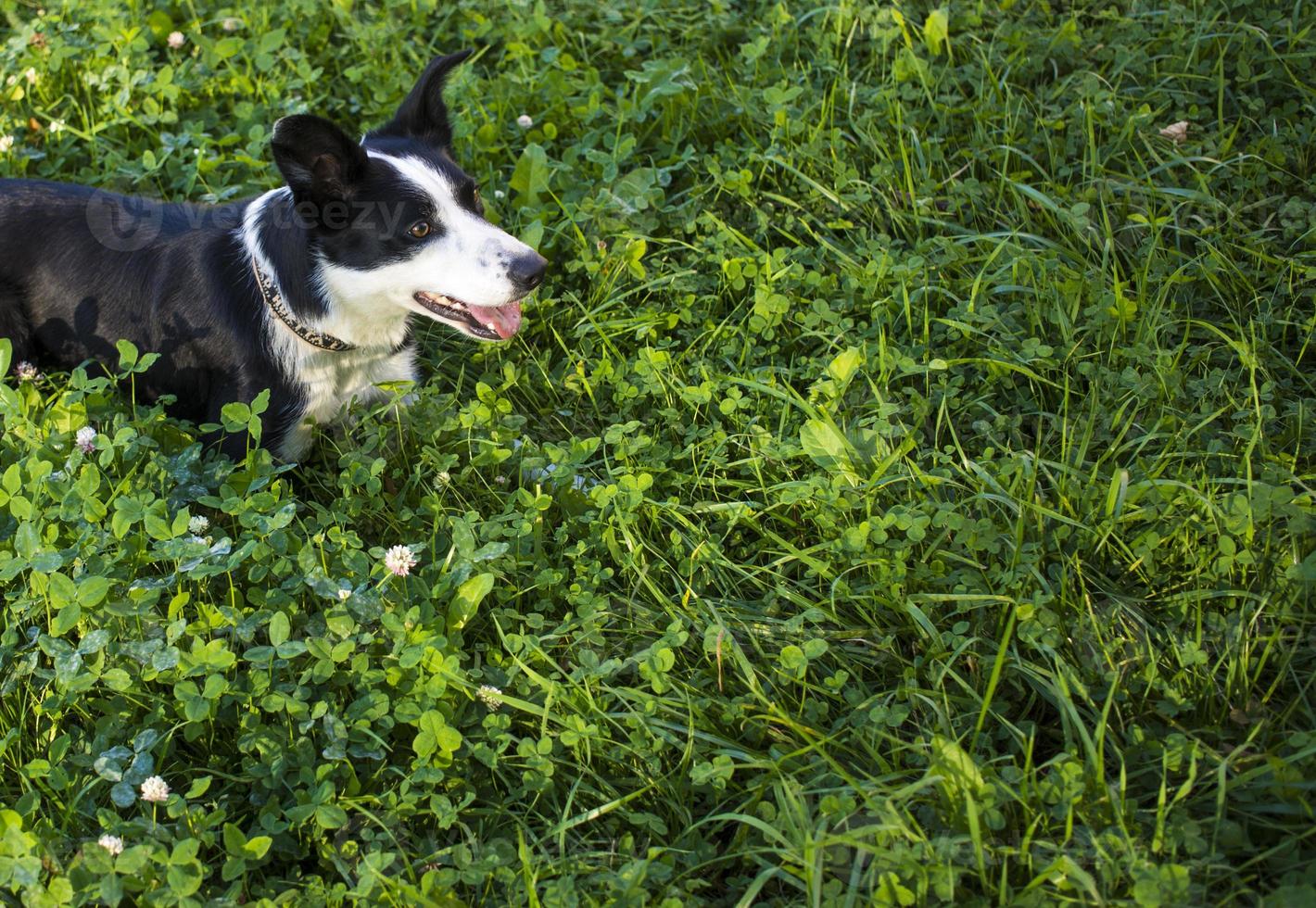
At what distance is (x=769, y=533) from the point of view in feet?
8.04

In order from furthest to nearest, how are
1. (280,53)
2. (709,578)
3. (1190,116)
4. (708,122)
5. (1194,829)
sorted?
(280,53) → (708,122) → (1190,116) → (709,578) → (1194,829)

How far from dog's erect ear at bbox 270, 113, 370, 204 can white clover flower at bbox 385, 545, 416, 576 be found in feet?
3.00

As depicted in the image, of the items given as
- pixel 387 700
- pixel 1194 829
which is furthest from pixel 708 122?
pixel 1194 829

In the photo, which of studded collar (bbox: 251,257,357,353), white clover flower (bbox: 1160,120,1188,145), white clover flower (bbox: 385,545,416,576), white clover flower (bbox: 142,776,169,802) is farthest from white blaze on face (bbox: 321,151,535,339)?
white clover flower (bbox: 1160,120,1188,145)

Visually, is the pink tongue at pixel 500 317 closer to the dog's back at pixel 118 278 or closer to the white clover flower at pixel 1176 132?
the dog's back at pixel 118 278

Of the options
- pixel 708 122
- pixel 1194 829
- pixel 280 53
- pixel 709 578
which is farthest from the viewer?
pixel 280 53

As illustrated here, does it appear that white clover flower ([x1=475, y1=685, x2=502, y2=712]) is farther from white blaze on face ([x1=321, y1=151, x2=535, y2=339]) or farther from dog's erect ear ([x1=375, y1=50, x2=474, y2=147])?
dog's erect ear ([x1=375, y1=50, x2=474, y2=147])

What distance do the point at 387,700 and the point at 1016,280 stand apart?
199cm

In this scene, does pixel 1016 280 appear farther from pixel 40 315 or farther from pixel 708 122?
pixel 40 315

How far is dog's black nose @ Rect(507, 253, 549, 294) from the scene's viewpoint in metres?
2.63

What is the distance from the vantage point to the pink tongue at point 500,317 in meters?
2.75

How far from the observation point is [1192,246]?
308 cm

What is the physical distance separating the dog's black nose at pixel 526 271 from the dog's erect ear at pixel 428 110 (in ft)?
Result: 1.57

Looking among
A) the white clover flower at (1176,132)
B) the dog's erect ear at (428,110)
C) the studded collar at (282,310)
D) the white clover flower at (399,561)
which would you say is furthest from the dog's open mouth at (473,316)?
the white clover flower at (1176,132)
